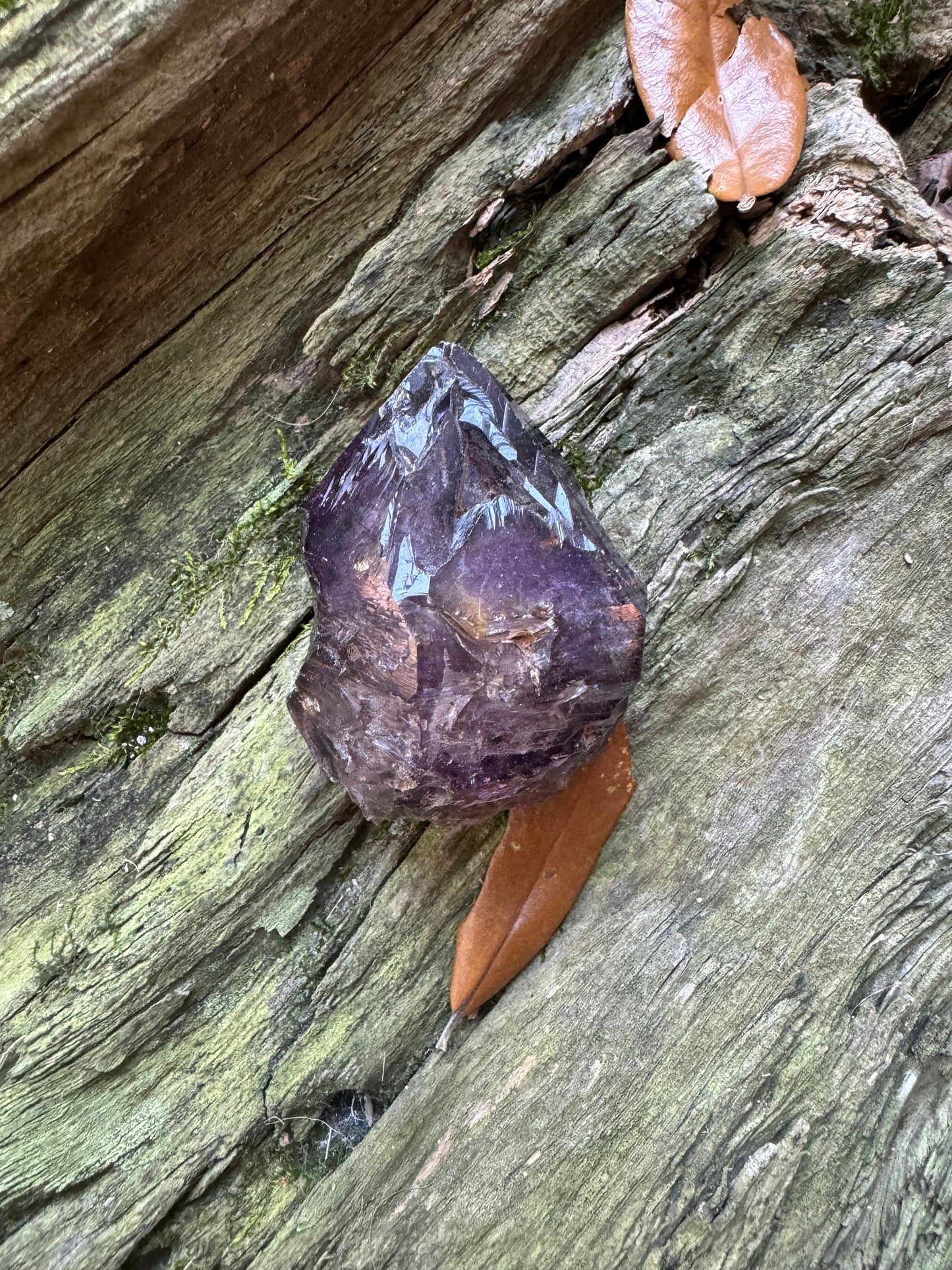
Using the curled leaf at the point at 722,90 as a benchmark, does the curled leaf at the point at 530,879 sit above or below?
below

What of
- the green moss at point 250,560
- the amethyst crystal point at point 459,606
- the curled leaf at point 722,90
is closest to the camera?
the amethyst crystal point at point 459,606

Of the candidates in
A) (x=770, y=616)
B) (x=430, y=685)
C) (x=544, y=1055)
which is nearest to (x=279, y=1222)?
(x=544, y=1055)

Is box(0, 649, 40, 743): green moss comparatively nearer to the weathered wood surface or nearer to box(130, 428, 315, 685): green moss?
the weathered wood surface

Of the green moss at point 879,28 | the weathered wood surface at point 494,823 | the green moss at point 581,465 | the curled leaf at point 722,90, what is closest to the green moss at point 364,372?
the weathered wood surface at point 494,823

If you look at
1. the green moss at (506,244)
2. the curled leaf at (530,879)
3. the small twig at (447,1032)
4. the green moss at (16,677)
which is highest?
the green moss at (506,244)

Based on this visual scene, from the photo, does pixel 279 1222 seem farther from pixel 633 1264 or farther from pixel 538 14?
pixel 538 14

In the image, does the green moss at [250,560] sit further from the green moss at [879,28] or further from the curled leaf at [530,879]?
the green moss at [879,28]

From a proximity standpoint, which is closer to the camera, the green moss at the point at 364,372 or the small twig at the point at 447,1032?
the small twig at the point at 447,1032
